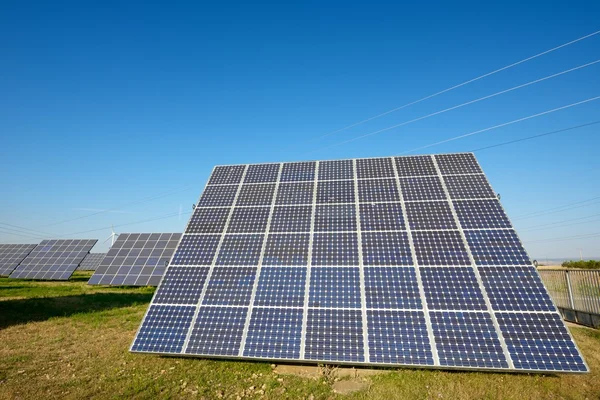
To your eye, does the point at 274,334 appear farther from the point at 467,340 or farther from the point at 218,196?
the point at 218,196

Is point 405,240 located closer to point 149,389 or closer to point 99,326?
point 149,389

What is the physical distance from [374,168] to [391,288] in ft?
21.5

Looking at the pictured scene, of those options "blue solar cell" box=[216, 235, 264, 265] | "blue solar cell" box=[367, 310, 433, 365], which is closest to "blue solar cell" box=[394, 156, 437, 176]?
"blue solar cell" box=[367, 310, 433, 365]

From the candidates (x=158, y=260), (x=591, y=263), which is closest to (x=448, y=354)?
(x=158, y=260)

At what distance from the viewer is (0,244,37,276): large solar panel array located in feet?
132

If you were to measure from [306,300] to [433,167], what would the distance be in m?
8.65

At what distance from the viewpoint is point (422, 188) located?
13.0 metres

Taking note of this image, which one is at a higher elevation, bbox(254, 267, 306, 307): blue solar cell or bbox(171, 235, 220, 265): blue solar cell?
bbox(171, 235, 220, 265): blue solar cell

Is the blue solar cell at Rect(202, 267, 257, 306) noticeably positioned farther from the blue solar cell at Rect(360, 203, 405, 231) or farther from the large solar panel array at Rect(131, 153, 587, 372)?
the blue solar cell at Rect(360, 203, 405, 231)

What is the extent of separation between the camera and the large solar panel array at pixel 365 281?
824cm

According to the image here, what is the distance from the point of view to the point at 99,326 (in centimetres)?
1450

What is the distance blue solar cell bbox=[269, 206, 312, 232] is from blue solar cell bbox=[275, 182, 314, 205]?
0.40 metres

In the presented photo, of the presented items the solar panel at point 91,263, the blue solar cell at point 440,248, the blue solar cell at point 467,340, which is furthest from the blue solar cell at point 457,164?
the solar panel at point 91,263

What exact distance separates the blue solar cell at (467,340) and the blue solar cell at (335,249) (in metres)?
3.08
